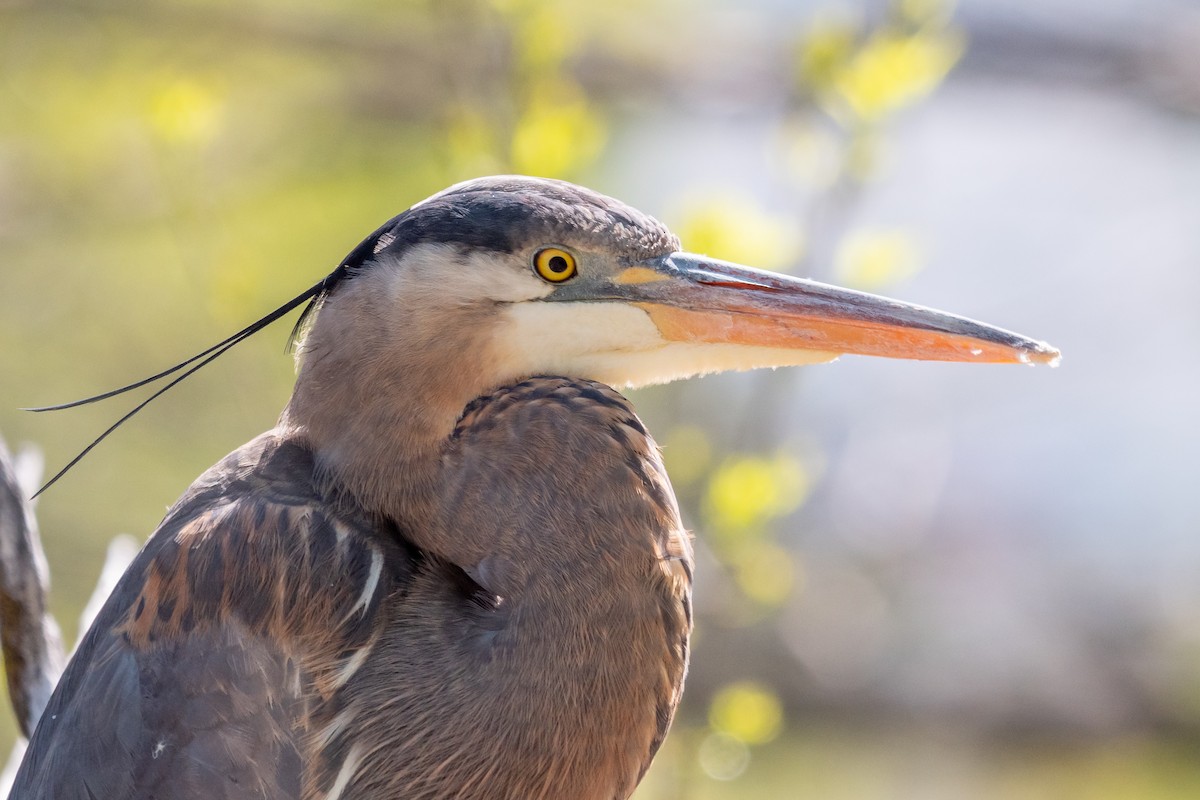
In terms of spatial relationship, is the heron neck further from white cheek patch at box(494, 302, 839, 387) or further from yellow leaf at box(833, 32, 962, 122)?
yellow leaf at box(833, 32, 962, 122)

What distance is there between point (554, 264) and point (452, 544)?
0.38 metres

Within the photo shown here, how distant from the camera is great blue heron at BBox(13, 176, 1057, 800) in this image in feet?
5.22

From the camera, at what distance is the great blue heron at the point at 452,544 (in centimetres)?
159

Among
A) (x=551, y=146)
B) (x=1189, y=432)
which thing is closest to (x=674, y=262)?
(x=551, y=146)

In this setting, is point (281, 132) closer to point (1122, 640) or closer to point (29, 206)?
point (29, 206)

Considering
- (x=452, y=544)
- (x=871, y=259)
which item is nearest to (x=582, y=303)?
(x=452, y=544)

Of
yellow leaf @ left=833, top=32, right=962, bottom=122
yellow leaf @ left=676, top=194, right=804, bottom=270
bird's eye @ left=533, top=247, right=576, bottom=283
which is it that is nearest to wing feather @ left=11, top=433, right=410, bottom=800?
bird's eye @ left=533, top=247, right=576, bottom=283

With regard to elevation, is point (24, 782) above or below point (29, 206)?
below

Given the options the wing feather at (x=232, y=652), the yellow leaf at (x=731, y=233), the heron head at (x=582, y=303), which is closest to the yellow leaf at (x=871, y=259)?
the yellow leaf at (x=731, y=233)

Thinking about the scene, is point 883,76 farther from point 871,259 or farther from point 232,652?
point 232,652

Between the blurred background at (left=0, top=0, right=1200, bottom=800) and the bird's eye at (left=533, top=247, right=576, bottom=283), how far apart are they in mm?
482

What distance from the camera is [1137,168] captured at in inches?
254

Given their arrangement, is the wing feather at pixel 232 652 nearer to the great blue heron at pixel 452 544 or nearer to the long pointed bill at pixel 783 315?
the great blue heron at pixel 452 544

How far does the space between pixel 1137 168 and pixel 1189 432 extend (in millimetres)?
1969
